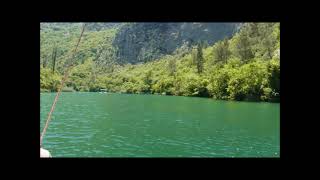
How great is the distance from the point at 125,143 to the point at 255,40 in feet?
136

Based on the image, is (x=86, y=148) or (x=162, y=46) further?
(x=162, y=46)

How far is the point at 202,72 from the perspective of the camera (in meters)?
57.1

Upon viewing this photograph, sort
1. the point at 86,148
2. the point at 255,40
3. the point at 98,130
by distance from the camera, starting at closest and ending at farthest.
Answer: the point at 86,148 < the point at 98,130 < the point at 255,40

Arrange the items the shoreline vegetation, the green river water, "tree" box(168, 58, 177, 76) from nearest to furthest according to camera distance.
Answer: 1. the green river water
2. the shoreline vegetation
3. "tree" box(168, 58, 177, 76)

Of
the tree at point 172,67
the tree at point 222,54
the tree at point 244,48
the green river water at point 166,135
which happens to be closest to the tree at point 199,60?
the tree at point 222,54

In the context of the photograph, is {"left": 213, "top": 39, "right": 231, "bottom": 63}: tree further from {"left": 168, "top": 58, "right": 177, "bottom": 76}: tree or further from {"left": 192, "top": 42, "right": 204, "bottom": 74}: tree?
{"left": 168, "top": 58, "right": 177, "bottom": 76}: tree

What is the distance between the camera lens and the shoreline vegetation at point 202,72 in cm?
4134

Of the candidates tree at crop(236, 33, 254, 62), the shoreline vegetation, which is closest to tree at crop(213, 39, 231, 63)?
the shoreline vegetation

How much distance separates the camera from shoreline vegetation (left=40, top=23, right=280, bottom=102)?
41.3 m

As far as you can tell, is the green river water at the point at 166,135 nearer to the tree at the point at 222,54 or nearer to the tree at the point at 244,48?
Result: the tree at the point at 244,48
